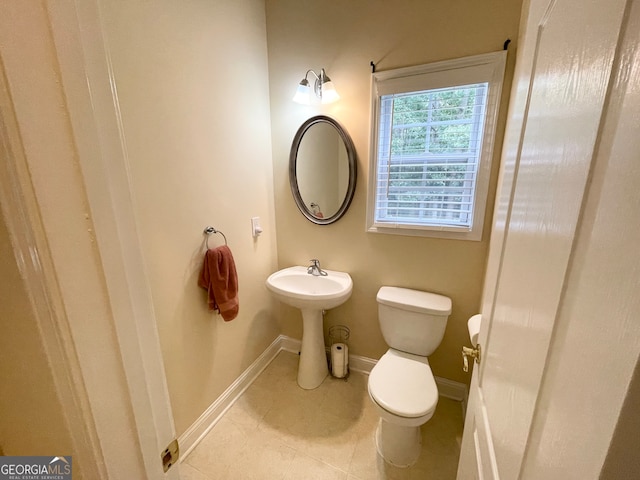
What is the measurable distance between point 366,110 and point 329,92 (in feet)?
0.86

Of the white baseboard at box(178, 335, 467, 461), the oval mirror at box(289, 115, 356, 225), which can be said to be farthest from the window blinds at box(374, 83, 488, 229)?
the white baseboard at box(178, 335, 467, 461)

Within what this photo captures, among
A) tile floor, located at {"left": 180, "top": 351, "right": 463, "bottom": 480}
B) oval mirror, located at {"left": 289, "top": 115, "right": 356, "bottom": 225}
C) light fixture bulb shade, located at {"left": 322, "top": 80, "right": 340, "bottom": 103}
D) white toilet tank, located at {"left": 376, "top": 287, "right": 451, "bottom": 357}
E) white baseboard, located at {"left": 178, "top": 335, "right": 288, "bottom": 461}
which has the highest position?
light fixture bulb shade, located at {"left": 322, "top": 80, "right": 340, "bottom": 103}

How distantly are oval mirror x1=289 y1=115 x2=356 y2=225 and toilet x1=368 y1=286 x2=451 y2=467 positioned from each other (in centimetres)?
70

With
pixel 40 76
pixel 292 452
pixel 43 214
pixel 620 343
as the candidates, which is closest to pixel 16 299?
pixel 43 214

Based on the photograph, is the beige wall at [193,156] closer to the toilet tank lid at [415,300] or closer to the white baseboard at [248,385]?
the white baseboard at [248,385]

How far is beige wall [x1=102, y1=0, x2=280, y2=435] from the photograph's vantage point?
43.6 inches

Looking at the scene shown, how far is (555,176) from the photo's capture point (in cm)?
41

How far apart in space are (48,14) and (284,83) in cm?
166

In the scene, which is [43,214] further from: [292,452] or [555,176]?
[292,452]

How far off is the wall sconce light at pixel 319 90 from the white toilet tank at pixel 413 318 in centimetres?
131

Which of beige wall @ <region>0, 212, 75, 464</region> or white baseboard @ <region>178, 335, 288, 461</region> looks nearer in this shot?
beige wall @ <region>0, 212, 75, 464</region>

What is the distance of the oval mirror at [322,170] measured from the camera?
176 centimetres

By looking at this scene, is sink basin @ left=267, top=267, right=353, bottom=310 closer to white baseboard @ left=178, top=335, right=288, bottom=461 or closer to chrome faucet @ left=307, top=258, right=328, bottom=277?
chrome faucet @ left=307, top=258, right=328, bottom=277

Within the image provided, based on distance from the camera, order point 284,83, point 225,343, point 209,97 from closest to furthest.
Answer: point 209,97 < point 225,343 < point 284,83
